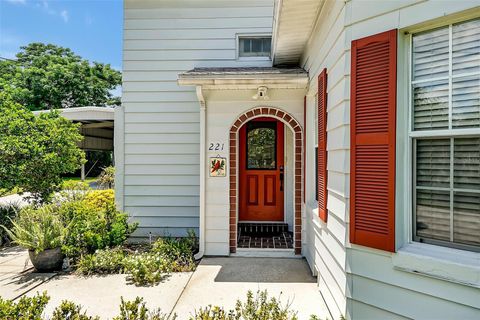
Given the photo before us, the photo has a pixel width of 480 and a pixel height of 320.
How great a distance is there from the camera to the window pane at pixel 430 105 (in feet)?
6.55

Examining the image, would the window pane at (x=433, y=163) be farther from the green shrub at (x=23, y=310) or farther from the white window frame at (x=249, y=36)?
the white window frame at (x=249, y=36)

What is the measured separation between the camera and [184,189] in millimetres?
5625

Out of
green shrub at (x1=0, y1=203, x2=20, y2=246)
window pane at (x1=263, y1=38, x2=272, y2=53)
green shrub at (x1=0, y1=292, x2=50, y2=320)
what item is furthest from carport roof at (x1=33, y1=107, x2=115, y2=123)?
green shrub at (x1=0, y1=292, x2=50, y2=320)

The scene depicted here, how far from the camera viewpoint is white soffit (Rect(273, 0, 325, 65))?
3.29 m

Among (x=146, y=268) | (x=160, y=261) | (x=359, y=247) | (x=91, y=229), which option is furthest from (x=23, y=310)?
(x=359, y=247)

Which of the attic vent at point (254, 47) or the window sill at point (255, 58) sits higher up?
the attic vent at point (254, 47)

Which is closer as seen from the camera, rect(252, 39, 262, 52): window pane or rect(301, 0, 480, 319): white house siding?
rect(301, 0, 480, 319): white house siding

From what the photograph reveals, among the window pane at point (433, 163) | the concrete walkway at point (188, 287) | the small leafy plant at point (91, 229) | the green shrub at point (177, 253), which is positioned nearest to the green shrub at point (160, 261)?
the green shrub at point (177, 253)

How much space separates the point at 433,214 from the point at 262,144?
4140 millimetres

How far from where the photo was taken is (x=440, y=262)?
1.93 m

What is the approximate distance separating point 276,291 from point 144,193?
11.4 ft

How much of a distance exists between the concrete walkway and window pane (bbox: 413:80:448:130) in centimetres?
225

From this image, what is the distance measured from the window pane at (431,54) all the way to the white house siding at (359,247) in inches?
4.8

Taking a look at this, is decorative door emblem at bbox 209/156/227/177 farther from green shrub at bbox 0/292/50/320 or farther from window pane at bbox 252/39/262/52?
green shrub at bbox 0/292/50/320
